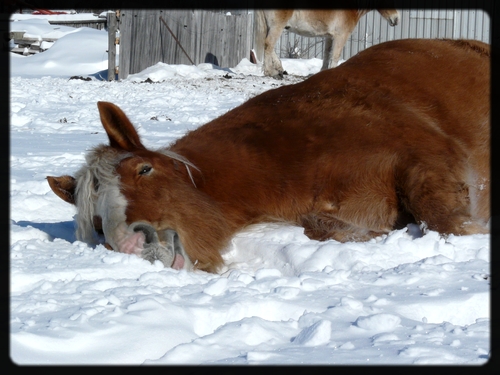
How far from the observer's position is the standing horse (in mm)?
14266

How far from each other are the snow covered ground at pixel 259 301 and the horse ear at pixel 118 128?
0.50 m

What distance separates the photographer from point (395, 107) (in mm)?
3652

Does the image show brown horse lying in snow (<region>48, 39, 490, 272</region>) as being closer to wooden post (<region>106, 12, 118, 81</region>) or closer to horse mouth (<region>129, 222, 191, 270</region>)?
horse mouth (<region>129, 222, 191, 270</region>)

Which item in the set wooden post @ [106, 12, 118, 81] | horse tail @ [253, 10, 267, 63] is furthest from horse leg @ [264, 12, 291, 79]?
wooden post @ [106, 12, 118, 81]

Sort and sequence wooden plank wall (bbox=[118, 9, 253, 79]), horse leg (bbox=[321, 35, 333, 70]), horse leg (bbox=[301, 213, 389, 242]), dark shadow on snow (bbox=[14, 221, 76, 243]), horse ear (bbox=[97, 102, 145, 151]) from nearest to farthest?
horse ear (bbox=[97, 102, 145, 151]) < horse leg (bbox=[301, 213, 389, 242]) < dark shadow on snow (bbox=[14, 221, 76, 243]) < horse leg (bbox=[321, 35, 333, 70]) < wooden plank wall (bbox=[118, 9, 253, 79])

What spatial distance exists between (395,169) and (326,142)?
37 centimetres

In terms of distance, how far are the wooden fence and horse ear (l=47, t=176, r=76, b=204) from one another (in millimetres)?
12337

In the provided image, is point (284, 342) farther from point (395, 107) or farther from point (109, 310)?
point (395, 107)

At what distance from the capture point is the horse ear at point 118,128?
315 centimetres

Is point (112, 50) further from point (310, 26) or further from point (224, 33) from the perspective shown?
point (310, 26)

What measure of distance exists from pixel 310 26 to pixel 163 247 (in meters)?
12.4

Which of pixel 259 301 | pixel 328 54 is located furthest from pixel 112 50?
pixel 259 301

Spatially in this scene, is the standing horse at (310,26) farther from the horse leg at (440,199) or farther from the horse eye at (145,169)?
the horse eye at (145,169)

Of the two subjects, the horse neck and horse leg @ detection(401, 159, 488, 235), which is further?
horse leg @ detection(401, 159, 488, 235)
